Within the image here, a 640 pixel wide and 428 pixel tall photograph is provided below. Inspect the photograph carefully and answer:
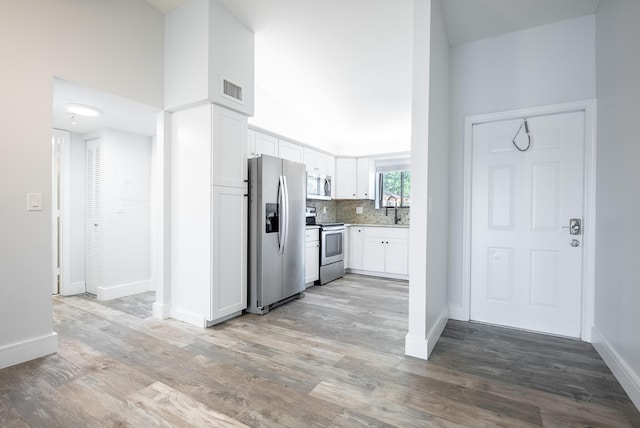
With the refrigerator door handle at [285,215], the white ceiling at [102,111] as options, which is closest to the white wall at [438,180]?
the refrigerator door handle at [285,215]

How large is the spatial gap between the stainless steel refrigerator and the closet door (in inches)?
84.6

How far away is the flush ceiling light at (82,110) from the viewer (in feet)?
9.87

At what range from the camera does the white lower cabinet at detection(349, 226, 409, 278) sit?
205 inches

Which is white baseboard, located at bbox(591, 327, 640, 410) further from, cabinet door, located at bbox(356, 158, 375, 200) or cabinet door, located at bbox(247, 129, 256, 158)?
cabinet door, located at bbox(356, 158, 375, 200)

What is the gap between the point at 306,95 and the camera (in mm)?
4379

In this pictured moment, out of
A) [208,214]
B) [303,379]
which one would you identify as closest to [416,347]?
[303,379]

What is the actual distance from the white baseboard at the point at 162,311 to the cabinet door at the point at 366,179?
3.92 metres

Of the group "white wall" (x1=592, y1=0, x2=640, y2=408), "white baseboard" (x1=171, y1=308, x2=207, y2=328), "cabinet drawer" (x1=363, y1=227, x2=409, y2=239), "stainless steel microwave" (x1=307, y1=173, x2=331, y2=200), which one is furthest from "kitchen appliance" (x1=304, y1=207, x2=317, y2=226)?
"white wall" (x1=592, y1=0, x2=640, y2=408)

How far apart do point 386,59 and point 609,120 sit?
2100 mm

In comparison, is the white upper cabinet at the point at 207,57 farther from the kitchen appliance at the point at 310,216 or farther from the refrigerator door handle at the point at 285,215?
the kitchen appliance at the point at 310,216

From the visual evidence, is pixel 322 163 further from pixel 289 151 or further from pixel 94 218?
pixel 94 218

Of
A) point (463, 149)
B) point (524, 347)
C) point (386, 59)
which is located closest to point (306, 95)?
point (386, 59)

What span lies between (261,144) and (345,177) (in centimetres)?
239

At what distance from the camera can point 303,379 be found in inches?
78.8
